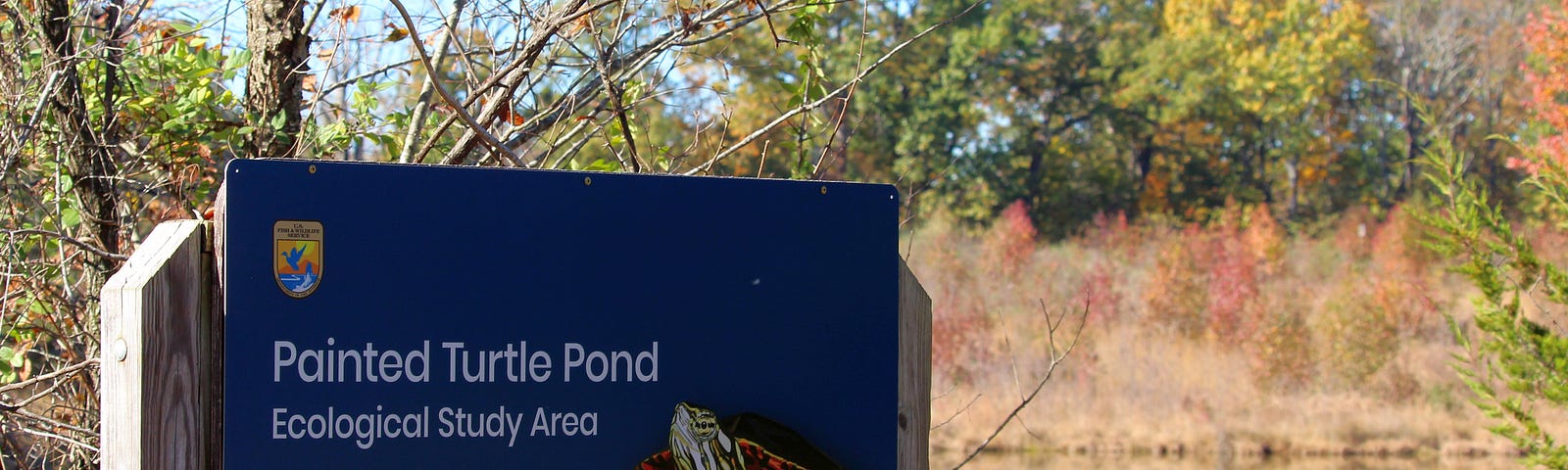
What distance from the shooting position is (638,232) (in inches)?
75.1

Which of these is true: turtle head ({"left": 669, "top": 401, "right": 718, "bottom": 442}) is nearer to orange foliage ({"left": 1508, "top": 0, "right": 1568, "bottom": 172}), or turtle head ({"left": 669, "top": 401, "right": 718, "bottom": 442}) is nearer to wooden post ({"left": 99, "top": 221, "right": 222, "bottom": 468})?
wooden post ({"left": 99, "top": 221, "right": 222, "bottom": 468})

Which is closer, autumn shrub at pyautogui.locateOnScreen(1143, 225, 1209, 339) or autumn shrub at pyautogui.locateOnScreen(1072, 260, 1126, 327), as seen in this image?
autumn shrub at pyautogui.locateOnScreen(1143, 225, 1209, 339)

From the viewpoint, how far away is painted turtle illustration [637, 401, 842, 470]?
1889mm

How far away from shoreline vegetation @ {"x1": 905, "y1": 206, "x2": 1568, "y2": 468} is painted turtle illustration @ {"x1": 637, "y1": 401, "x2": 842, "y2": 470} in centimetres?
1234

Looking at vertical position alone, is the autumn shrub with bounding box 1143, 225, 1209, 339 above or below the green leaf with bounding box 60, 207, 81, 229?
above

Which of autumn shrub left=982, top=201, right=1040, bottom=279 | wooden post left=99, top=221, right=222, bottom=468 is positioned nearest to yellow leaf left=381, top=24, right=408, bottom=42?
wooden post left=99, top=221, right=222, bottom=468

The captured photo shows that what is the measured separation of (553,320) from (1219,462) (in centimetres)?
1450

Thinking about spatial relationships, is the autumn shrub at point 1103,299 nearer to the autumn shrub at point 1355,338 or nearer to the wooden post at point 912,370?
the autumn shrub at point 1355,338

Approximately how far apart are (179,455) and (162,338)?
0.15m

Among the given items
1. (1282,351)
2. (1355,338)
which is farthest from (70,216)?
(1355,338)

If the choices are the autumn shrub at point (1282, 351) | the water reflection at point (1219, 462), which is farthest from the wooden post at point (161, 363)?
the autumn shrub at point (1282, 351)

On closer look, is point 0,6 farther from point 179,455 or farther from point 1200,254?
point 1200,254

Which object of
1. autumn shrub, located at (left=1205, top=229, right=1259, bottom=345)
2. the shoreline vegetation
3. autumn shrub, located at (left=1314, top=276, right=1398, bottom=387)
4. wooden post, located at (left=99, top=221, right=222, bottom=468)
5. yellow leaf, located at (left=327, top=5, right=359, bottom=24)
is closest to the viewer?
wooden post, located at (left=99, top=221, right=222, bottom=468)

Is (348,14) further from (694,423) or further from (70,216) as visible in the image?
(694,423)
